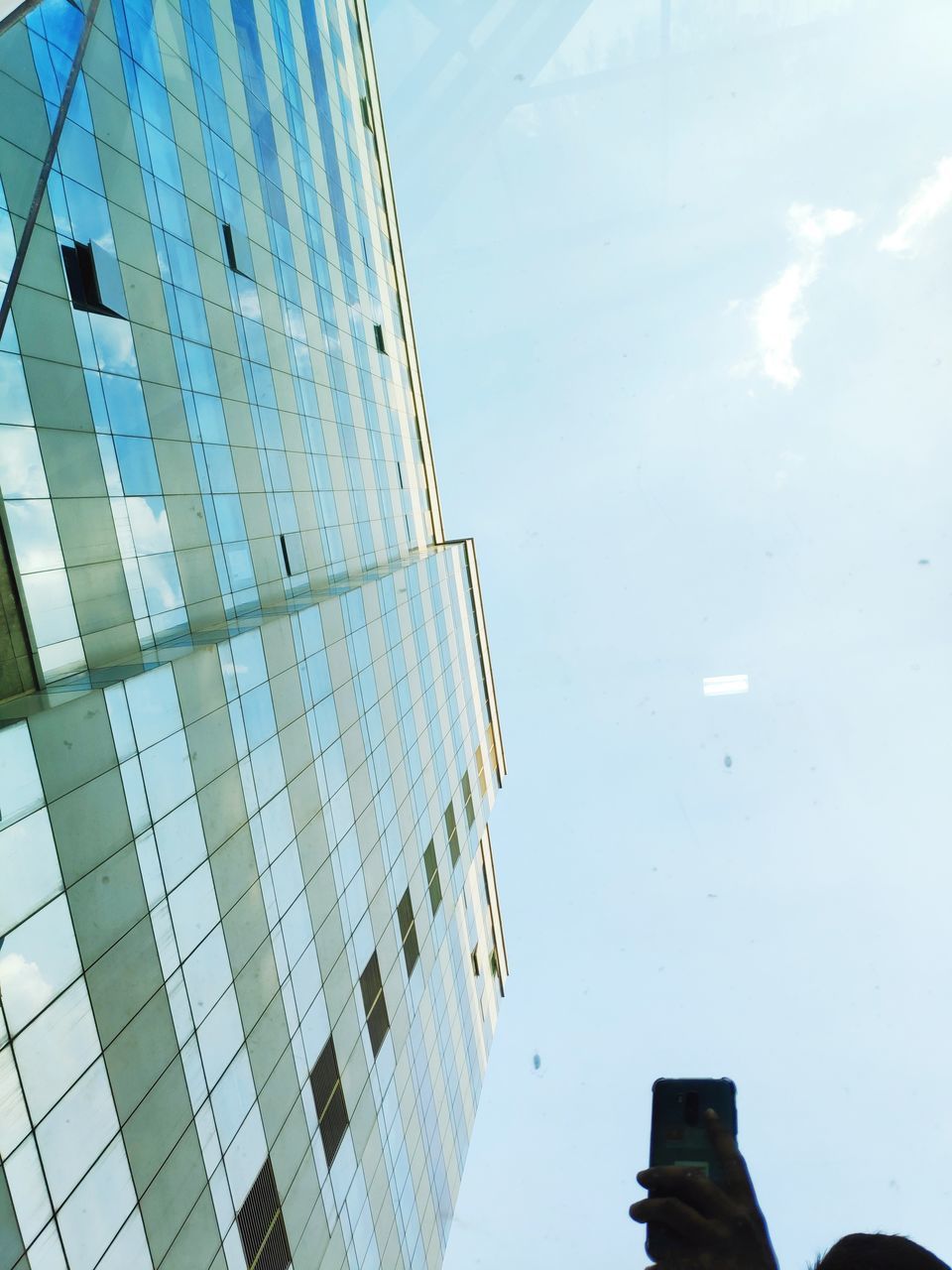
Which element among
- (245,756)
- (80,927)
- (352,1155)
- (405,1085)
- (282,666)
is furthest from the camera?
(405,1085)

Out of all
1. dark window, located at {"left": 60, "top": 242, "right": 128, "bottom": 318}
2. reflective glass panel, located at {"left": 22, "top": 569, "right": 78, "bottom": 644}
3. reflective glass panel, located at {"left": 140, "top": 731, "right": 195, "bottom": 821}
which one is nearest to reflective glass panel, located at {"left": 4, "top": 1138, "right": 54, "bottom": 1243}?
reflective glass panel, located at {"left": 140, "top": 731, "right": 195, "bottom": 821}

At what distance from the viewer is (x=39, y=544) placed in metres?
12.6

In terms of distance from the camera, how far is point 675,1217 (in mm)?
2998

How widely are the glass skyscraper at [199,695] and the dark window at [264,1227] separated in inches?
3.6

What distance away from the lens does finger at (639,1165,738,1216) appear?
3.01 metres

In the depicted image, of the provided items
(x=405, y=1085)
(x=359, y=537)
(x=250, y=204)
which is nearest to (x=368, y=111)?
(x=250, y=204)

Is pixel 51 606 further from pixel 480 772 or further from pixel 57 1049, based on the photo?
pixel 480 772

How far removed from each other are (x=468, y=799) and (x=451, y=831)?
451 cm

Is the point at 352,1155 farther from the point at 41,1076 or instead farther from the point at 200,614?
the point at 200,614

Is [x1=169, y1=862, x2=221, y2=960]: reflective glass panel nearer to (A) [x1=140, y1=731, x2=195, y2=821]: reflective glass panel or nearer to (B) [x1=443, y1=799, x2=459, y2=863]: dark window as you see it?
(A) [x1=140, y1=731, x2=195, y2=821]: reflective glass panel

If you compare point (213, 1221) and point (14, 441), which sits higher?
point (14, 441)

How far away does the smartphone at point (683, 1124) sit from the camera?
315 cm

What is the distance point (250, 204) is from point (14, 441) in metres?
14.0

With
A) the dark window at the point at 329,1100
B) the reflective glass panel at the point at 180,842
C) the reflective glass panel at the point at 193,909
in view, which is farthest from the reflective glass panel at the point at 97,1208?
the dark window at the point at 329,1100
